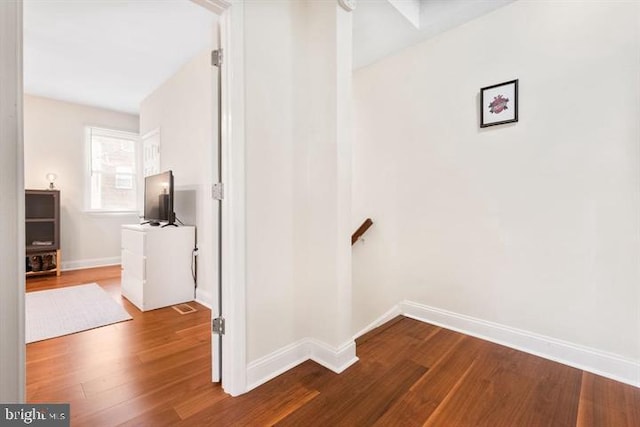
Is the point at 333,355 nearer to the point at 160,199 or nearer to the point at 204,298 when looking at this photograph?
the point at 204,298

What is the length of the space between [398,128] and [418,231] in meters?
0.98

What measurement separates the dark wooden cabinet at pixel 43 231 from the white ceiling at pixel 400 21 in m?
4.75

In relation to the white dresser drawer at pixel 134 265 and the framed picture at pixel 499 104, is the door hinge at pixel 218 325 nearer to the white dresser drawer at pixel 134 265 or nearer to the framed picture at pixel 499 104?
the white dresser drawer at pixel 134 265

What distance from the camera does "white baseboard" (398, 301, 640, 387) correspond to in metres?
1.62

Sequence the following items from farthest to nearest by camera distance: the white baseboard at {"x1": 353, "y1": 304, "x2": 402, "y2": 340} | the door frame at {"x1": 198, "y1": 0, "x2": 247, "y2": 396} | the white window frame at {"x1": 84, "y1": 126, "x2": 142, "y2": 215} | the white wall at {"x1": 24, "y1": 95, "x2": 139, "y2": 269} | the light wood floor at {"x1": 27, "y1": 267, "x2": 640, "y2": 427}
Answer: the white window frame at {"x1": 84, "y1": 126, "x2": 142, "y2": 215} → the white wall at {"x1": 24, "y1": 95, "x2": 139, "y2": 269} → the white baseboard at {"x1": 353, "y1": 304, "x2": 402, "y2": 340} → the door frame at {"x1": 198, "y1": 0, "x2": 247, "y2": 396} → the light wood floor at {"x1": 27, "y1": 267, "x2": 640, "y2": 427}

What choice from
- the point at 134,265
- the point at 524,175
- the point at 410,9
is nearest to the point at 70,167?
the point at 134,265

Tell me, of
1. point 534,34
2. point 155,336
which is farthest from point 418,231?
point 155,336

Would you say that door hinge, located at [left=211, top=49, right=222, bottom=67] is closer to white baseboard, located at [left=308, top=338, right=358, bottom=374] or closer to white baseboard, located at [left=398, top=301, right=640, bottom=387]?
white baseboard, located at [left=308, top=338, right=358, bottom=374]

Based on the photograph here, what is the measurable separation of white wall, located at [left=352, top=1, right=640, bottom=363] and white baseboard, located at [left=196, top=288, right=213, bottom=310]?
1.80 metres

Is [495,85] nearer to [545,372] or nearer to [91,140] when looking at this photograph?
[545,372]

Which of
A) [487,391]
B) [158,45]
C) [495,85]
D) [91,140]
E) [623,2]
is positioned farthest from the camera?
[91,140]

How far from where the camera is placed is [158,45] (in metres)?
2.89

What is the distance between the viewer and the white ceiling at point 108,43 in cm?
237

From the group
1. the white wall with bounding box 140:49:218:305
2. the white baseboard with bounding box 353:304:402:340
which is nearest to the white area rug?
the white wall with bounding box 140:49:218:305
